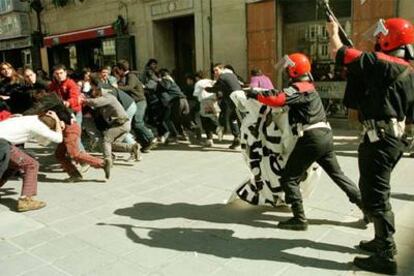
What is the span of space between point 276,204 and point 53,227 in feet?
7.66

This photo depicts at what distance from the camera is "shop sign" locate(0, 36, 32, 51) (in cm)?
1909

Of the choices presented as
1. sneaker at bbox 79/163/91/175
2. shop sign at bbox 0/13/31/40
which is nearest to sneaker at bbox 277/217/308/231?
sneaker at bbox 79/163/91/175

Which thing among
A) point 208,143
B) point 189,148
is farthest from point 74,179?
point 208,143

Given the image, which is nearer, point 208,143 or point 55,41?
point 208,143

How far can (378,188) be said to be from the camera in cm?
316

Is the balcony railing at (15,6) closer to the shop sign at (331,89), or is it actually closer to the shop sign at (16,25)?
the shop sign at (16,25)

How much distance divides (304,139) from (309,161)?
0.21 meters

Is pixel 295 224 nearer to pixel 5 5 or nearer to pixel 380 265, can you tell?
pixel 380 265

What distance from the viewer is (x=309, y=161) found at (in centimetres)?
392

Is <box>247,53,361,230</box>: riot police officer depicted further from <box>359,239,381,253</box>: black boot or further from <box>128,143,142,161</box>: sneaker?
<box>128,143,142,161</box>: sneaker

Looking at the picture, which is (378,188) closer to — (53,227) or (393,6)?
(53,227)

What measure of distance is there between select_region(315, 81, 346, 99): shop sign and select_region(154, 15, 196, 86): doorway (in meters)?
4.77

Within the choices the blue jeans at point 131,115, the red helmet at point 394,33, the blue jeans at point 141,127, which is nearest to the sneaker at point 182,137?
the blue jeans at point 141,127

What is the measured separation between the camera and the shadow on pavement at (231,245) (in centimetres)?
346
